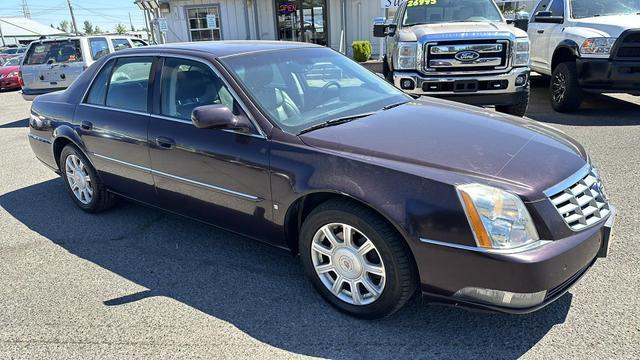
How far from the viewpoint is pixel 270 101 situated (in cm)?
321

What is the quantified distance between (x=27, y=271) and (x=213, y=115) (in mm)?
2010

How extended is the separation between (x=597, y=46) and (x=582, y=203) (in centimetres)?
617

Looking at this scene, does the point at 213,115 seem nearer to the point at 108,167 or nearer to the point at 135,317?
the point at 135,317

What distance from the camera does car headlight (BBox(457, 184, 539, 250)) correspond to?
7.47ft

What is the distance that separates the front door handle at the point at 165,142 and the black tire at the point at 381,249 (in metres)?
1.32

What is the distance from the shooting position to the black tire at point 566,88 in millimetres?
7918

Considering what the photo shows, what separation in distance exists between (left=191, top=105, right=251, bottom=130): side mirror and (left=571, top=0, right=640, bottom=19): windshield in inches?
299

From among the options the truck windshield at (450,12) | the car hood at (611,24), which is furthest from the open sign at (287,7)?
the car hood at (611,24)

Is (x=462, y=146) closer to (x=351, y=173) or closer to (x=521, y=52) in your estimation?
(x=351, y=173)

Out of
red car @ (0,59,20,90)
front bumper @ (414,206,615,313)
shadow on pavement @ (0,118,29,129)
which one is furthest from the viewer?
red car @ (0,59,20,90)

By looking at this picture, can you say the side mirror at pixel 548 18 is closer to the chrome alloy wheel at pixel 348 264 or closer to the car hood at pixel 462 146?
the car hood at pixel 462 146

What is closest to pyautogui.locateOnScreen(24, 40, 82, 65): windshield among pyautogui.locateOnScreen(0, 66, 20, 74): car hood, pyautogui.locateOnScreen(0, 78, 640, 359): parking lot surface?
pyautogui.locateOnScreen(0, 78, 640, 359): parking lot surface

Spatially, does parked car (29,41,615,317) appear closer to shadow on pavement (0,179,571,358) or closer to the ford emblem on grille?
shadow on pavement (0,179,571,358)

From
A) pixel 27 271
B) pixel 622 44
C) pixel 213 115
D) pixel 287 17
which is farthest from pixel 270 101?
pixel 287 17
